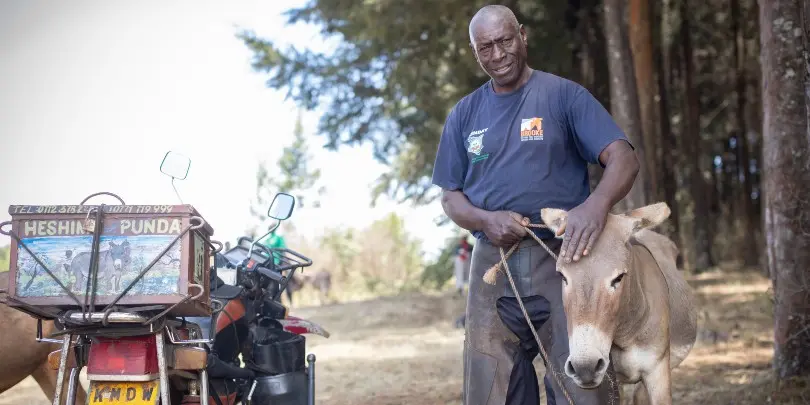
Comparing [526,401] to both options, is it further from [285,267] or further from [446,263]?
[446,263]

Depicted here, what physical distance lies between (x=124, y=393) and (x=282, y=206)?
7.37 feet

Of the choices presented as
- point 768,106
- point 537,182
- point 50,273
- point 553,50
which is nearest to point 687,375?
point 768,106

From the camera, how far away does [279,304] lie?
6.57m

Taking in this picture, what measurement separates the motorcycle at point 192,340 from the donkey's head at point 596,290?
1.75 meters

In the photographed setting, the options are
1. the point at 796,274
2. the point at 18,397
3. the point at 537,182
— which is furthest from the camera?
the point at 18,397

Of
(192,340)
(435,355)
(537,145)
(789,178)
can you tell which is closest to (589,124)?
(537,145)

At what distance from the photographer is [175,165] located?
5.48 meters

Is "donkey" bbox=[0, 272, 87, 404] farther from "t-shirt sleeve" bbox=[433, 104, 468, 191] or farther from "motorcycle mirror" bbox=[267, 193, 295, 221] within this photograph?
"t-shirt sleeve" bbox=[433, 104, 468, 191]

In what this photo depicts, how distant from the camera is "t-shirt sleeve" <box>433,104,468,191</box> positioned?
4.74 m

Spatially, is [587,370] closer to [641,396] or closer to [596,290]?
[596,290]

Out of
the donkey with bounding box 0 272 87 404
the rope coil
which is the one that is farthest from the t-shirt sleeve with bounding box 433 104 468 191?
the donkey with bounding box 0 272 87 404

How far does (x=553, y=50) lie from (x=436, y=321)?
6.54 metres

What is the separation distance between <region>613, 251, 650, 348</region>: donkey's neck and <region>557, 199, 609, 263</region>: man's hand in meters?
0.28

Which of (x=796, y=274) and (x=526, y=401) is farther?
(x=796, y=274)
